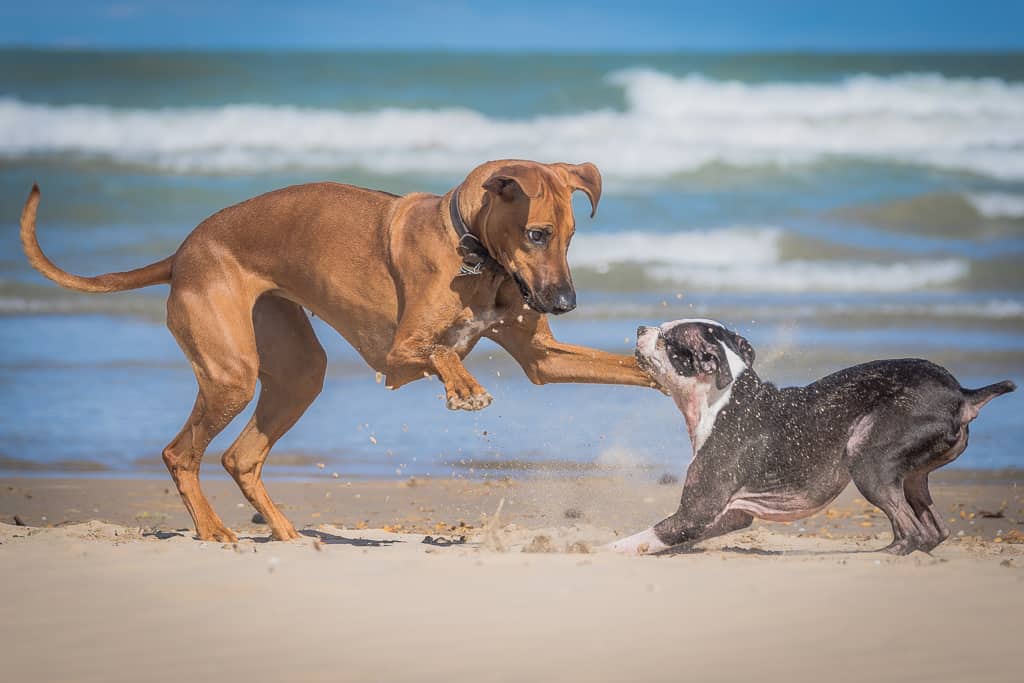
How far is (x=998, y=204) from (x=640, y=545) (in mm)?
15901

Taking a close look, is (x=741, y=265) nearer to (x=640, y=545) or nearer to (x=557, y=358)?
(x=557, y=358)

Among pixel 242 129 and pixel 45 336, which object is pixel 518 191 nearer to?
pixel 45 336

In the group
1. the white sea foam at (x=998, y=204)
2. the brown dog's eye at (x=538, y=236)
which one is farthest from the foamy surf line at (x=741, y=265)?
the brown dog's eye at (x=538, y=236)

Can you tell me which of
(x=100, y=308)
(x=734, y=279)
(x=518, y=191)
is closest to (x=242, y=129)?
(x=100, y=308)

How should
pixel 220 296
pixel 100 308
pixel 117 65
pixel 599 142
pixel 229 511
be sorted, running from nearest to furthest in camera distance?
pixel 220 296, pixel 229 511, pixel 100 308, pixel 599 142, pixel 117 65

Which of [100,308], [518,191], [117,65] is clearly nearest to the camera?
[518,191]

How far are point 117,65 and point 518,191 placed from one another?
76.1 feet

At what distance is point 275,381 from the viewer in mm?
7527

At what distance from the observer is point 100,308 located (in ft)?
50.4

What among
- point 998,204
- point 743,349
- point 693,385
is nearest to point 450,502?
point 693,385

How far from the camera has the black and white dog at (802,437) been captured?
5.96 m

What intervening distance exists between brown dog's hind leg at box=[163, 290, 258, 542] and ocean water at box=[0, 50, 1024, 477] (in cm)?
216

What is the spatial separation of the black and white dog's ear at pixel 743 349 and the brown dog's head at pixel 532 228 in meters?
0.88

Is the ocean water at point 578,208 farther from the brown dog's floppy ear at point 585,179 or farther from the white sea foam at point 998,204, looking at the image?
the brown dog's floppy ear at point 585,179
